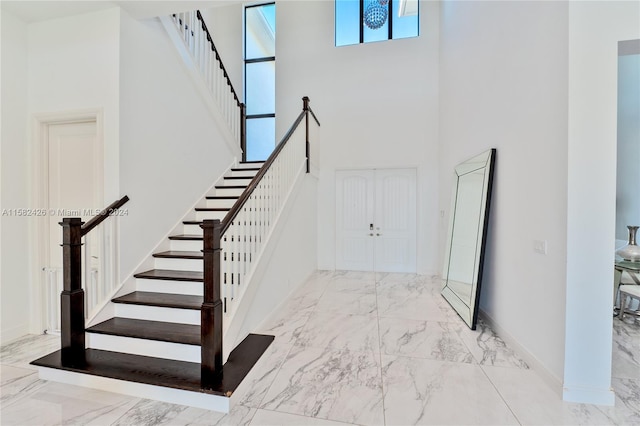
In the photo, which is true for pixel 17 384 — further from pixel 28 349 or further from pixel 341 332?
pixel 341 332

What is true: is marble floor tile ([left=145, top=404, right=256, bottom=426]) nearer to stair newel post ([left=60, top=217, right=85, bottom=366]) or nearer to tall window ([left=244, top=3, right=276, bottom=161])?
stair newel post ([left=60, top=217, right=85, bottom=366])

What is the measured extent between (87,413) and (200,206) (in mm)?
2546

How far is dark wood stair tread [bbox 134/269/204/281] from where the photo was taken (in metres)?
2.71

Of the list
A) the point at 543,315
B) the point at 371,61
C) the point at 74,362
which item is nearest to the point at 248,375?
the point at 74,362

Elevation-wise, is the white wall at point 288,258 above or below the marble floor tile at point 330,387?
above

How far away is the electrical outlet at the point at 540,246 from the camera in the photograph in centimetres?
212

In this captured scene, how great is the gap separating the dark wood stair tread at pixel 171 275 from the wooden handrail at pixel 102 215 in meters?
0.66

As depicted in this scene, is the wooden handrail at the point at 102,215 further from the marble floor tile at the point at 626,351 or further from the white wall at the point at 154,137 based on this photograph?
the marble floor tile at the point at 626,351

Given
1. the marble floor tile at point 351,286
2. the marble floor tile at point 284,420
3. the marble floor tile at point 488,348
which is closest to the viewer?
the marble floor tile at point 284,420

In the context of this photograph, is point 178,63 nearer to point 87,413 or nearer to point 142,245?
point 142,245

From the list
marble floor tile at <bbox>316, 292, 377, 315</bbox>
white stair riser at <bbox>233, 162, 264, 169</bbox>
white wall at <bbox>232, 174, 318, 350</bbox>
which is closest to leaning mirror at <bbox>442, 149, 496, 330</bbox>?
marble floor tile at <bbox>316, 292, 377, 315</bbox>

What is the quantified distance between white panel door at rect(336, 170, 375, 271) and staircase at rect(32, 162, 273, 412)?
3.20 meters

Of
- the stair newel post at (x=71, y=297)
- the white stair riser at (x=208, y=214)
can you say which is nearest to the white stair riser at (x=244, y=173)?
the white stair riser at (x=208, y=214)

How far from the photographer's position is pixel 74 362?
2172 mm
